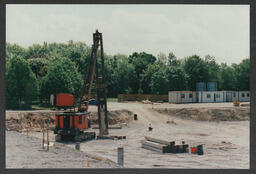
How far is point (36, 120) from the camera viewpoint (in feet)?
135

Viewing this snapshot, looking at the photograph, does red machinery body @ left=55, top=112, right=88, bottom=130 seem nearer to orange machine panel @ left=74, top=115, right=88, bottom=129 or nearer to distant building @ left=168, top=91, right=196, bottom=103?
orange machine panel @ left=74, top=115, right=88, bottom=129

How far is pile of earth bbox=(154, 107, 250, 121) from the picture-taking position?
49.5 metres

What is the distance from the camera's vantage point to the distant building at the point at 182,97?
62.3 m

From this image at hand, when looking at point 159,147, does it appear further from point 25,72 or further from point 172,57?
point 172,57

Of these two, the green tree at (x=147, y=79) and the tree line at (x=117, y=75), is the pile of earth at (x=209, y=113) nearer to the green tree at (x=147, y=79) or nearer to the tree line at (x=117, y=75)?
the tree line at (x=117, y=75)

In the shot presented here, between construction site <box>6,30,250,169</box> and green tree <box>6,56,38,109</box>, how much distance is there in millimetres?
8116

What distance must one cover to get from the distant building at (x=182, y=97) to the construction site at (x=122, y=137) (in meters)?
10.2

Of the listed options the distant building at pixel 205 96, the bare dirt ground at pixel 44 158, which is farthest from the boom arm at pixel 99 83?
the distant building at pixel 205 96

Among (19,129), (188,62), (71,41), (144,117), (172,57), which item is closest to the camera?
(19,129)

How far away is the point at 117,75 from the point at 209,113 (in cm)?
3587

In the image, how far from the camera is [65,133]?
2917cm

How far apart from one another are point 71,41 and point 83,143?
9866 centimetres

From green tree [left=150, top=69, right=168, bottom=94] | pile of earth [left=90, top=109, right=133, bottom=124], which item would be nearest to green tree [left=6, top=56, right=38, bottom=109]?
pile of earth [left=90, top=109, right=133, bottom=124]

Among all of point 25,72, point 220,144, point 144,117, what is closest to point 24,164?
point 220,144
